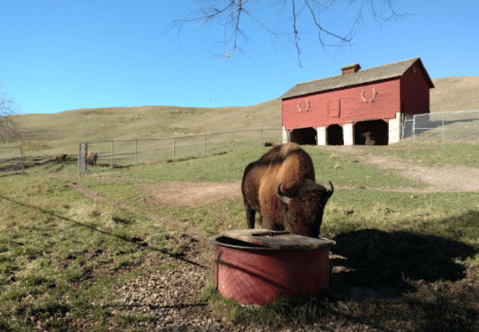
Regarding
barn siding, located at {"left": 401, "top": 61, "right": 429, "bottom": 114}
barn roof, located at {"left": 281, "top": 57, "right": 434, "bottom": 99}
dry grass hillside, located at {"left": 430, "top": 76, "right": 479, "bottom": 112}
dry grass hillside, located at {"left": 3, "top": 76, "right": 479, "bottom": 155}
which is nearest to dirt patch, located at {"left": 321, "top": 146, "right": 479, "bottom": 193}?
barn siding, located at {"left": 401, "top": 61, "right": 429, "bottom": 114}

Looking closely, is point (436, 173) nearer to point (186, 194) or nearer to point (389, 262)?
point (389, 262)

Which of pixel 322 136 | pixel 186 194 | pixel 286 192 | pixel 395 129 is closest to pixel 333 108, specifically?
pixel 322 136

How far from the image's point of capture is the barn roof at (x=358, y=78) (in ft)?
91.7

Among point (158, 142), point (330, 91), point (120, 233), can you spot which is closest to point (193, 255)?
point (120, 233)

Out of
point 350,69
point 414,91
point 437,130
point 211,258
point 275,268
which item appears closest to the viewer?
point 275,268

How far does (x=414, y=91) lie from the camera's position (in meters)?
29.3

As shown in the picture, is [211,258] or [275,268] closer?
[275,268]

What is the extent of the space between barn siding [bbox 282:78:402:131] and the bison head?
26.0m

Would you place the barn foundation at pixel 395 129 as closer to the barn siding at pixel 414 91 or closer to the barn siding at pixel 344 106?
the barn siding at pixel 344 106

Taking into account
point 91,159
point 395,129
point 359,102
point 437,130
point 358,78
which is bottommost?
point 91,159

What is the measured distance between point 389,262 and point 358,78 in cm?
2725

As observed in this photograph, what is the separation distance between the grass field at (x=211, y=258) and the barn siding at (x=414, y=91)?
17204mm

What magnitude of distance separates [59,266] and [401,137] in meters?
27.6

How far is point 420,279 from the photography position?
5.45m
